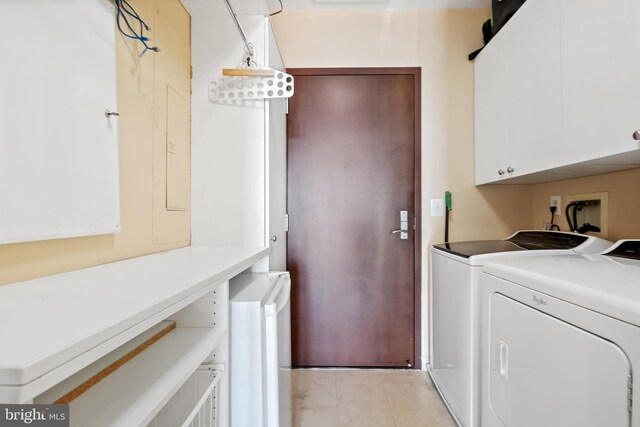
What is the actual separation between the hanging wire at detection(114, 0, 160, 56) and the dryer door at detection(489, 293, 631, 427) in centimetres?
169

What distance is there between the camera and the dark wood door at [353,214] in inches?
79.9

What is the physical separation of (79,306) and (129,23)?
109 cm

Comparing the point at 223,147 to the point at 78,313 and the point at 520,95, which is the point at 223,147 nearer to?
the point at 78,313

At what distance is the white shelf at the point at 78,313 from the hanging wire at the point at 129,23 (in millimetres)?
854

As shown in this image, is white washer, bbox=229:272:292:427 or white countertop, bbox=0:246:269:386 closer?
white countertop, bbox=0:246:269:386

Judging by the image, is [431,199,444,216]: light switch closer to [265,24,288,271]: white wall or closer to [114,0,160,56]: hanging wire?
[265,24,288,271]: white wall

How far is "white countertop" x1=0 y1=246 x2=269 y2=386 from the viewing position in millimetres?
329

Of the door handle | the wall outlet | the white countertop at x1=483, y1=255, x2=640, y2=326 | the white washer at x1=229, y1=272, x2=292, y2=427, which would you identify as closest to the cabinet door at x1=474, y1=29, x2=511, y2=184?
the wall outlet

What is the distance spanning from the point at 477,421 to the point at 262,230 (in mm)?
1304

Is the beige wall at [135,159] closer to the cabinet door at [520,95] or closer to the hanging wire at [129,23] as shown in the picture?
the hanging wire at [129,23]

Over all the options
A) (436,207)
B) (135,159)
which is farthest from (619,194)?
(135,159)

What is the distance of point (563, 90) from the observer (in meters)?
1.23

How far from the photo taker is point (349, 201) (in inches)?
80.4

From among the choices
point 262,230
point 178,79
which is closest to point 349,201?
point 262,230
